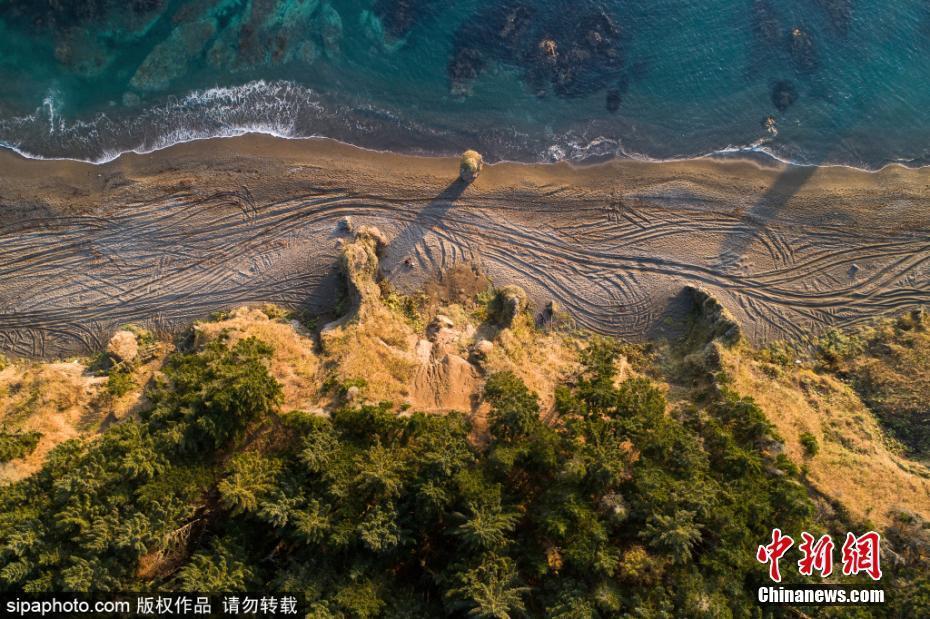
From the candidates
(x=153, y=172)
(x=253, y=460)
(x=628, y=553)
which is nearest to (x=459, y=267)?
(x=253, y=460)

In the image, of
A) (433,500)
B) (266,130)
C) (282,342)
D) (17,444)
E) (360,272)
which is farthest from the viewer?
(266,130)

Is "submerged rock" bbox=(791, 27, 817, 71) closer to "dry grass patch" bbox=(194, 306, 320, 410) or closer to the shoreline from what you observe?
the shoreline

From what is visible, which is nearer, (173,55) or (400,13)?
(173,55)

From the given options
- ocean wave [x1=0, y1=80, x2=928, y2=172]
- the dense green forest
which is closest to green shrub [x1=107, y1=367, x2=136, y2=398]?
the dense green forest

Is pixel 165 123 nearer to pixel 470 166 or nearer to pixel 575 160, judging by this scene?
pixel 470 166

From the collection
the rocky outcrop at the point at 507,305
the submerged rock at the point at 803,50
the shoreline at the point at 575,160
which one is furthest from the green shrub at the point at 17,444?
the submerged rock at the point at 803,50

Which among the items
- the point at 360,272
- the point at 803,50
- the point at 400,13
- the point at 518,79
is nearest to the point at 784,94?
the point at 803,50

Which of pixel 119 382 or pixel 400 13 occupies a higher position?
pixel 400 13
